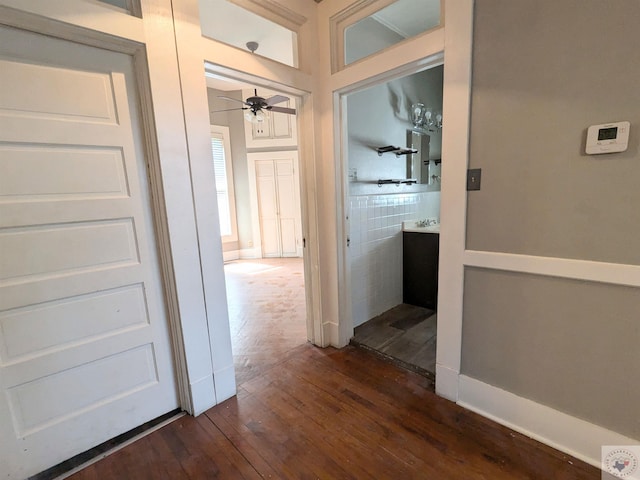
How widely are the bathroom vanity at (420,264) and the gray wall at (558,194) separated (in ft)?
4.63

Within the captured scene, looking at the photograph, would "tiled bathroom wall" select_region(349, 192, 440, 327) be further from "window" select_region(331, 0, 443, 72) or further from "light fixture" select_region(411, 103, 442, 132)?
"window" select_region(331, 0, 443, 72)

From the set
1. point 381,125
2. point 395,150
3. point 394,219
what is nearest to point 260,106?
point 381,125

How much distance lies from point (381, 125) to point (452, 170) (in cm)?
146

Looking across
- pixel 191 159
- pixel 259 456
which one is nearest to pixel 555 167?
pixel 191 159

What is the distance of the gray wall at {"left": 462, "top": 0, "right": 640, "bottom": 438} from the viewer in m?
1.11

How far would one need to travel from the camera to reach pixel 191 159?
154 cm

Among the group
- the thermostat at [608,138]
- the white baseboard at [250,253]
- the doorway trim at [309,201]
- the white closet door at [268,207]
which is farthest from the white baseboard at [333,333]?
the white baseboard at [250,253]

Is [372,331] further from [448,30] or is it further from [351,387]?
[448,30]

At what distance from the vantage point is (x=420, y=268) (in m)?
3.03

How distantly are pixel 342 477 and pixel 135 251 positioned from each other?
1531 millimetres

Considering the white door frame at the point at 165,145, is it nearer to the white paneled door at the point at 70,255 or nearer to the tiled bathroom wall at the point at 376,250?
the white paneled door at the point at 70,255
